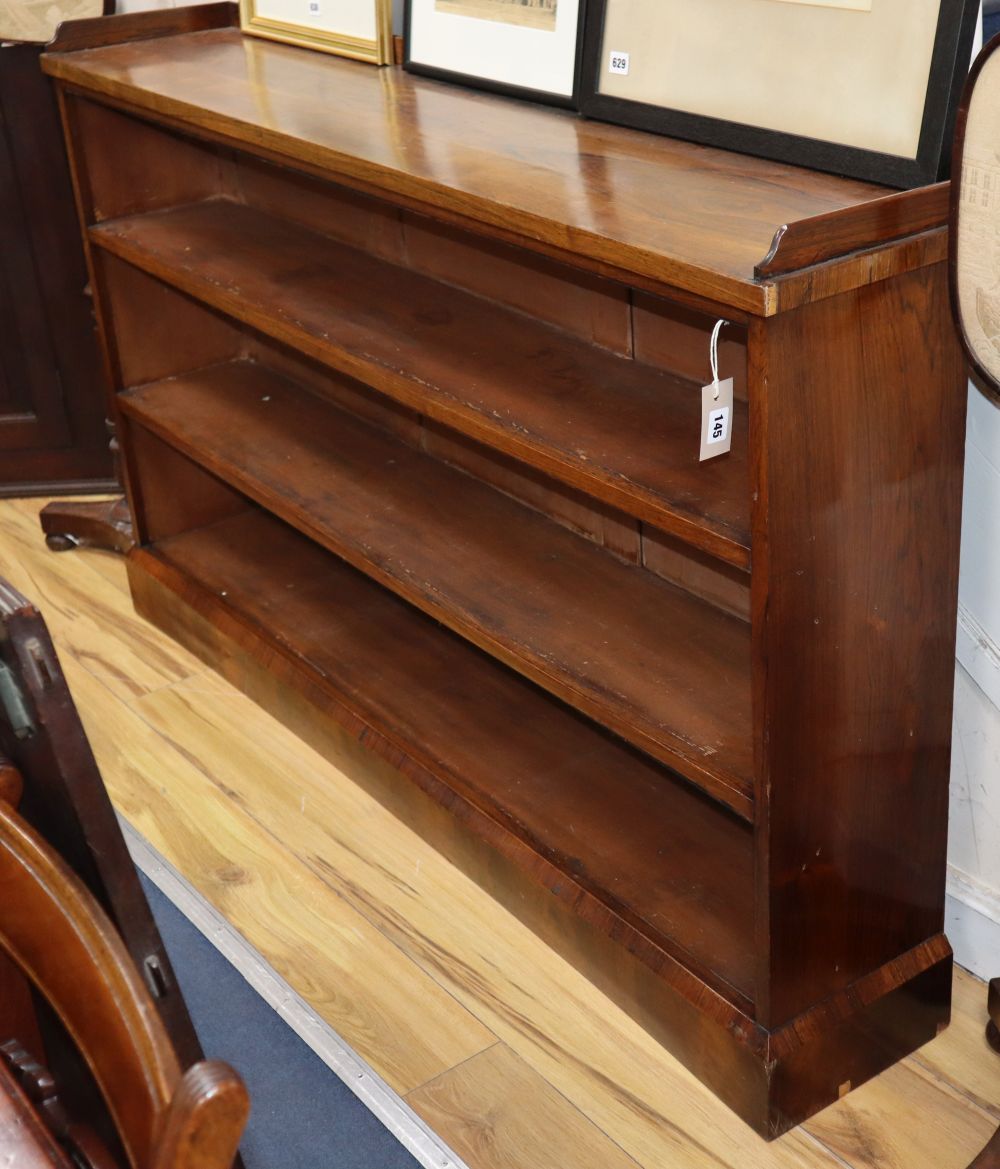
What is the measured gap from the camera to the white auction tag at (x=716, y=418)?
1602 mm

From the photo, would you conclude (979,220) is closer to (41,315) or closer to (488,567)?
(488,567)

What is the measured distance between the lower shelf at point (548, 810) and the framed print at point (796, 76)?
3.23 feet

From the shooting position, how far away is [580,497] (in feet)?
7.67

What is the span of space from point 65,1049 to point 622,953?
95 centimetres

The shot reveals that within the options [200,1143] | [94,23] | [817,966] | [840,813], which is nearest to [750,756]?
[840,813]

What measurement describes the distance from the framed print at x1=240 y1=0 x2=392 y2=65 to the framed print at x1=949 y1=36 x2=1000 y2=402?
126 cm

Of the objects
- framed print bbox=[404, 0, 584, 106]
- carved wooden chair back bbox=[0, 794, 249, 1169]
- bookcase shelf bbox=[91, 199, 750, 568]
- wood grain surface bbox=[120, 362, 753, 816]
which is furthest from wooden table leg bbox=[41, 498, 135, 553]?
carved wooden chair back bbox=[0, 794, 249, 1169]

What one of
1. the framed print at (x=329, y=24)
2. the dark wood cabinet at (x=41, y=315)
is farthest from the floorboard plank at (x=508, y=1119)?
the dark wood cabinet at (x=41, y=315)

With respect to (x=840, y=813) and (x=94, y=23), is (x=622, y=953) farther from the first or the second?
(x=94, y=23)

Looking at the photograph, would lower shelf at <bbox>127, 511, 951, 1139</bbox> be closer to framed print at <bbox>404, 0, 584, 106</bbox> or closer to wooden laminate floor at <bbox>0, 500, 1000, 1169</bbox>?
wooden laminate floor at <bbox>0, 500, 1000, 1169</bbox>

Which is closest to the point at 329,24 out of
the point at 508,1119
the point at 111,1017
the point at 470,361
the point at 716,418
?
the point at 470,361

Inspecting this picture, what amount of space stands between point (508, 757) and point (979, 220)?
1.21 metres

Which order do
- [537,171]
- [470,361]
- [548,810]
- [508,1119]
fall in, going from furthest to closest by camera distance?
[548,810]
[470,361]
[508,1119]
[537,171]

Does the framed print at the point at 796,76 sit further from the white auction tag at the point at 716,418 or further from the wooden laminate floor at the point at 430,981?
the wooden laminate floor at the point at 430,981
